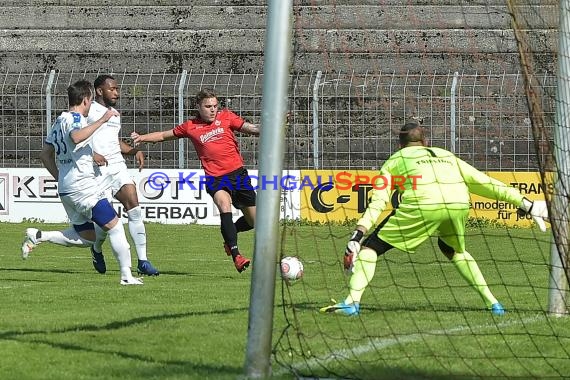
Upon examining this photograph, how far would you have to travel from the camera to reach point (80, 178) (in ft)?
37.8

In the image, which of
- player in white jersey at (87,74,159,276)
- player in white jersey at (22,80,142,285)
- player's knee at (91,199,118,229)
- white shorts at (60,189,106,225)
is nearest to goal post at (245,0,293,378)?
player in white jersey at (22,80,142,285)

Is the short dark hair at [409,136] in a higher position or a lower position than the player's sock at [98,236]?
higher

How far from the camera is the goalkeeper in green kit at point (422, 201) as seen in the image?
28.8ft

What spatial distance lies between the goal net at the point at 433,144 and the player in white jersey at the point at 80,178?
1.79 meters

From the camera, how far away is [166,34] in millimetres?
26797

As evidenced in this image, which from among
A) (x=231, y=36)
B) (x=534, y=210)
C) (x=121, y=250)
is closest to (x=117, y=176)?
(x=121, y=250)

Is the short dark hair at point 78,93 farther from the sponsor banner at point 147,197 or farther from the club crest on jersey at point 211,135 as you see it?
the sponsor banner at point 147,197

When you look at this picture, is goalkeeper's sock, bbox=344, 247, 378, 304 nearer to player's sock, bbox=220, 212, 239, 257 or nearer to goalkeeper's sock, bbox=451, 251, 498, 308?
goalkeeper's sock, bbox=451, 251, 498, 308

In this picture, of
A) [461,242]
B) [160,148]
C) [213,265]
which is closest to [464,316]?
[461,242]

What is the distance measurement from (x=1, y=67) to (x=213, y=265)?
13.6 m

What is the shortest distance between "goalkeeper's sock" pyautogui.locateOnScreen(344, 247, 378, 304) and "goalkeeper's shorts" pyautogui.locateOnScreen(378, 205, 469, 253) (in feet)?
0.56

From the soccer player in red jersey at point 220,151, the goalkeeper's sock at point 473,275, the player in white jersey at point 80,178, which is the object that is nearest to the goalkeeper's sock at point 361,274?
the goalkeeper's sock at point 473,275

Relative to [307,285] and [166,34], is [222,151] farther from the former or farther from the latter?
[166,34]

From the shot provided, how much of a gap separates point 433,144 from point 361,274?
13.0 m
